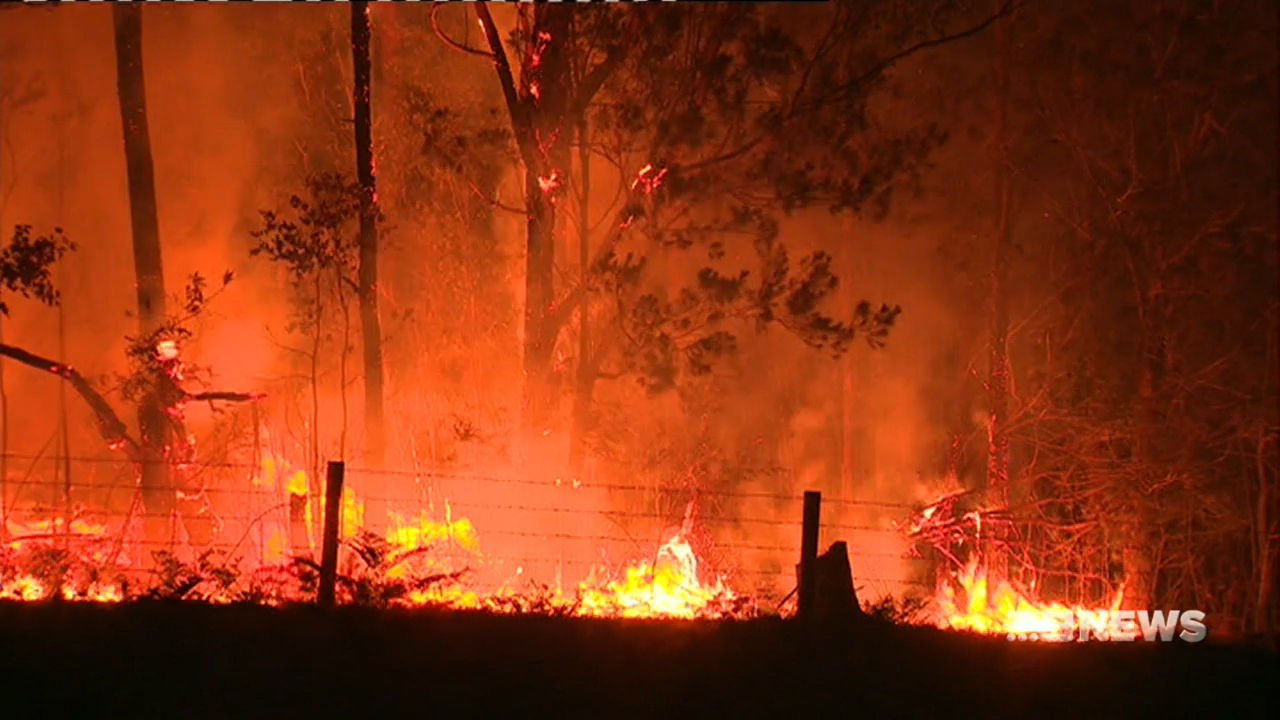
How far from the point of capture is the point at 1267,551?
11383mm

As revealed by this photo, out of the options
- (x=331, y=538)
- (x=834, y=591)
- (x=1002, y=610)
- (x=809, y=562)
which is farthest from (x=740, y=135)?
(x=331, y=538)

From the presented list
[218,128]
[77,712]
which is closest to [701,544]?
[77,712]

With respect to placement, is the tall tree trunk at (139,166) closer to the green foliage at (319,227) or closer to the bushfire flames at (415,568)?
the green foliage at (319,227)

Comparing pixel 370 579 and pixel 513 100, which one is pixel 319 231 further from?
pixel 370 579

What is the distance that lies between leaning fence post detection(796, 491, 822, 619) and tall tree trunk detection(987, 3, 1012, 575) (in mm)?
5354

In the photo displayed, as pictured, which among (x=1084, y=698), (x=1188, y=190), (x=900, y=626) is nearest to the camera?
(x=1084, y=698)

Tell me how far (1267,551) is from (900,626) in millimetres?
5149

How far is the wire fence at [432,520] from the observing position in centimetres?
1073

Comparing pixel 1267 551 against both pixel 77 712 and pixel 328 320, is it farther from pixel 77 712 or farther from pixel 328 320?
pixel 328 320

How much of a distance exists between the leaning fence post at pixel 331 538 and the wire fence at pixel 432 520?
1.43 meters

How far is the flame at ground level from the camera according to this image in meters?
9.80

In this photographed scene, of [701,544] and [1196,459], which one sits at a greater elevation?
[1196,459]

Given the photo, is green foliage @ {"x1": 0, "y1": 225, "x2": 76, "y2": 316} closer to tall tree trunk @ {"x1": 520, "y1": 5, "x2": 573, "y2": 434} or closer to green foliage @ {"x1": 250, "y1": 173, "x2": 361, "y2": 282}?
green foliage @ {"x1": 250, "y1": 173, "x2": 361, "y2": 282}

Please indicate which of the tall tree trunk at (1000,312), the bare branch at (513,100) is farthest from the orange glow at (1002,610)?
the bare branch at (513,100)
